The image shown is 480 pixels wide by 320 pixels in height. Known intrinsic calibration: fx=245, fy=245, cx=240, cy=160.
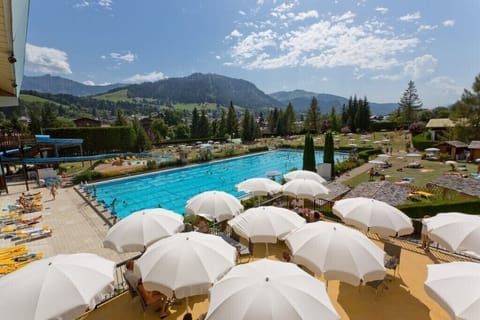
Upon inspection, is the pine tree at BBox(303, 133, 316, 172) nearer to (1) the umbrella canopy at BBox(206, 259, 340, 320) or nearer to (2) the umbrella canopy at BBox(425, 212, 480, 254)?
(2) the umbrella canopy at BBox(425, 212, 480, 254)

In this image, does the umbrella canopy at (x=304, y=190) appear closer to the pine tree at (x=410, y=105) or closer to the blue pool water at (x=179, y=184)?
the blue pool water at (x=179, y=184)

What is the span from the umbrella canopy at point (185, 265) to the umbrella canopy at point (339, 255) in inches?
58.9

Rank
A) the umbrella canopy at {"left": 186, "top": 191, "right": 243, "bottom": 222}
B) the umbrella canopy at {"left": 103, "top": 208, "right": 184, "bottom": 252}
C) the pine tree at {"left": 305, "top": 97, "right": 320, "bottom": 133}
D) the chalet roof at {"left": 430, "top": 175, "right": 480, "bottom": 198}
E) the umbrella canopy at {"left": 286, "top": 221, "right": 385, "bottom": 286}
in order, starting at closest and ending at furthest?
1. the umbrella canopy at {"left": 286, "top": 221, "right": 385, "bottom": 286}
2. the umbrella canopy at {"left": 103, "top": 208, "right": 184, "bottom": 252}
3. the umbrella canopy at {"left": 186, "top": 191, "right": 243, "bottom": 222}
4. the chalet roof at {"left": 430, "top": 175, "right": 480, "bottom": 198}
5. the pine tree at {"left": 305, "top": 97, "right": 320, "bottom": 133}

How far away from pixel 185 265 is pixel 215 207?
11.1ft

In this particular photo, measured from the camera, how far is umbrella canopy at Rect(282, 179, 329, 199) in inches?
365

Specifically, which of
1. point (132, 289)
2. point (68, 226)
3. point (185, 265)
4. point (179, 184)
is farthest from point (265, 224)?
point (179, 184)

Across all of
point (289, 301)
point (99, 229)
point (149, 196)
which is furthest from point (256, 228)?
point (149, 196)

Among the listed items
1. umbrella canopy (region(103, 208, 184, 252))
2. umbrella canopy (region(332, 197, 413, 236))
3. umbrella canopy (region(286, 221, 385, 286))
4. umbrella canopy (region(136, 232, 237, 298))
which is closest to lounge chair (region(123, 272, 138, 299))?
umbrella canopy (region(103, 208, 184, 252))

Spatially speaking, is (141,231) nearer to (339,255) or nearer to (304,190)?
(339,255)

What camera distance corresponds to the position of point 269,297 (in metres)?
3.36

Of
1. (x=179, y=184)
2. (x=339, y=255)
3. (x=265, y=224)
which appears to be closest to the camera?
(x=339, y=255)

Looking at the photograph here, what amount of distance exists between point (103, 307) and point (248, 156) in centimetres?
3157

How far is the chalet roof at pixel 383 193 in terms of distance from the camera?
40.9 ft

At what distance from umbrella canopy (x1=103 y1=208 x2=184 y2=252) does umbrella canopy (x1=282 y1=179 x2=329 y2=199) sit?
15.0ft
